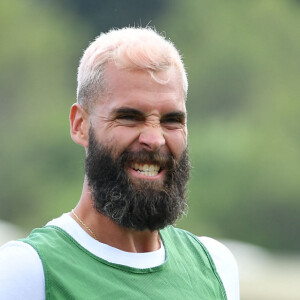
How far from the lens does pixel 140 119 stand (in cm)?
365

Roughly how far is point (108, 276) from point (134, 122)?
47 cm

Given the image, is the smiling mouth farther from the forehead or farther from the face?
the forehead

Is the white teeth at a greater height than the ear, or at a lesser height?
lesser

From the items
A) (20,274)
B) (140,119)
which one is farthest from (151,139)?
(20,274)

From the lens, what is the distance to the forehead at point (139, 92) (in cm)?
365

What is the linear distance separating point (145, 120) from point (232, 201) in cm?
2022

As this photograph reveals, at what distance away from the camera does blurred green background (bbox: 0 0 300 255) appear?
23.2m

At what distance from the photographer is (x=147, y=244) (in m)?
3.81

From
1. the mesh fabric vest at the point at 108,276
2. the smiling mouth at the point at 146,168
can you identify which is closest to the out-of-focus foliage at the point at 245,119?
the mesh fabric vest at the point at 108,276

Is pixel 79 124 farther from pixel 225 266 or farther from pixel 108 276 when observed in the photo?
pixel 225 266

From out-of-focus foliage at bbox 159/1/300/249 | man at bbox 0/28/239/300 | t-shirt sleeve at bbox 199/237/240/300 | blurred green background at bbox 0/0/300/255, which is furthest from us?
blurred green background at bbox 0/0/300/255

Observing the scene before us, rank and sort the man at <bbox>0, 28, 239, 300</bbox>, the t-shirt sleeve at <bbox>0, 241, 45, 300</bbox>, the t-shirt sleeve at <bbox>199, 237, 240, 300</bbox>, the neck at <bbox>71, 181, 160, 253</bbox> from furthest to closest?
the t-shirt sleeve at <bbox>199, 237, 240, 300</bbox>
the neck at <bbox>71, 181, 160, 253</bbox>
the man at <bbox>0, 28, 239, 300</bbox>
the t-shirt sleeve at <bbox>0, 241, 45, 300</bbox>

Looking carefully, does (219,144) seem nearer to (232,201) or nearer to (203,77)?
(232,201)

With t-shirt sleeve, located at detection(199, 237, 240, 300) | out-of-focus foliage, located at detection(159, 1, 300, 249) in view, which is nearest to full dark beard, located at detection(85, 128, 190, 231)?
t-shirt sleeve, located at detection(199, 237, 240, 300)
